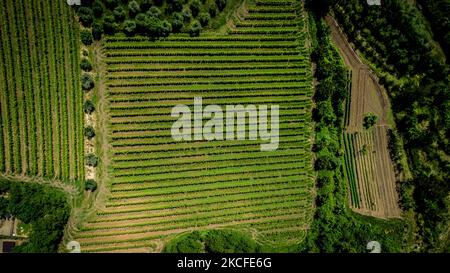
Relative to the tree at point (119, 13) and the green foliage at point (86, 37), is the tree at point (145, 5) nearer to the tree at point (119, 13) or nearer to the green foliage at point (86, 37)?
the tree at point (119, 13)

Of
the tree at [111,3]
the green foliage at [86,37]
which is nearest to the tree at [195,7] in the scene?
the tree at [111,3]

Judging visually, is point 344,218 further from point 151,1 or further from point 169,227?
point 151,1

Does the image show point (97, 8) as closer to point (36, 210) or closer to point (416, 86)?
point (36, 210)

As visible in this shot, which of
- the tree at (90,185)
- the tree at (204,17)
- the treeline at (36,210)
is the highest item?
the tree at (204,17)

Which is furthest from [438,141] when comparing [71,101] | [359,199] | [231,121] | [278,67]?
[71,101]

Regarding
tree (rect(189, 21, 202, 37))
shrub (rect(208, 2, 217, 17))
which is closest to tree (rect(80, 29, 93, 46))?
tree (rect(189, 21, 202, 37))

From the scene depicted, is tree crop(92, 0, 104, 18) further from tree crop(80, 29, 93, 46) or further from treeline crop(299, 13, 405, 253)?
treeline crop(299, 13, 405, 253)
